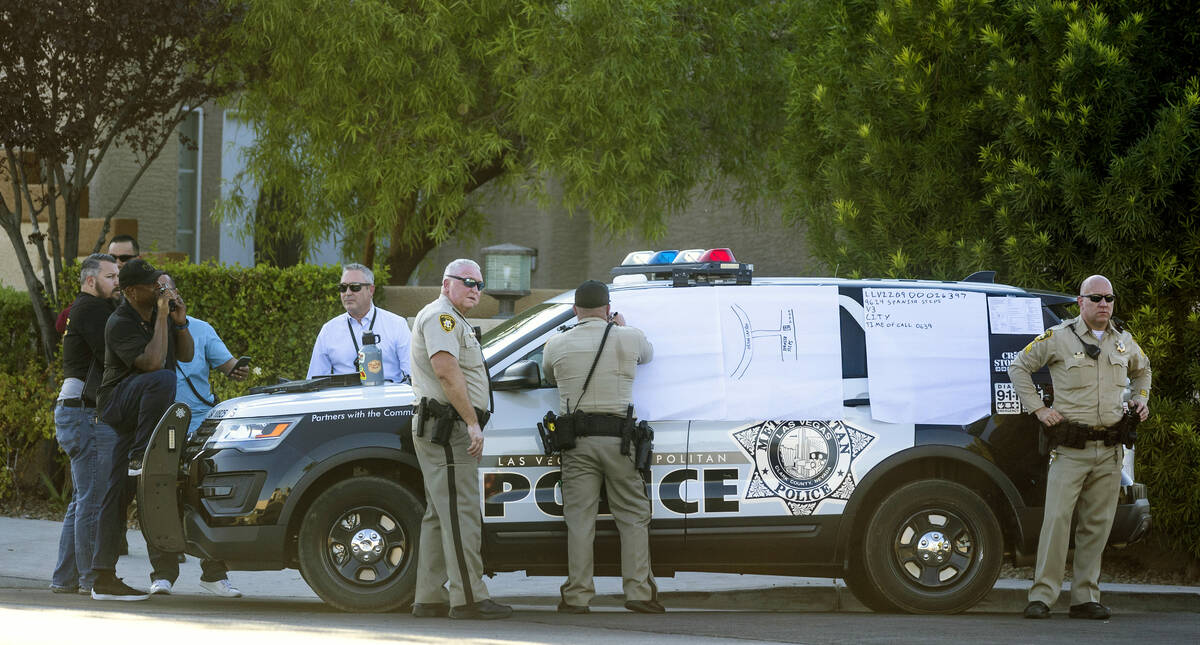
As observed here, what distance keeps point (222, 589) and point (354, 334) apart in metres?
1.79

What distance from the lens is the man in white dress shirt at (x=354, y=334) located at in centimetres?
914

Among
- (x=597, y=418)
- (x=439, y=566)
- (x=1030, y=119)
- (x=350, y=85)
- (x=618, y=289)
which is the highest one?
(x=350, y=85)

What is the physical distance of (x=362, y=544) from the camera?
25.7 feet

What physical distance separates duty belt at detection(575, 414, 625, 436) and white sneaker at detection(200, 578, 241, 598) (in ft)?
8.89

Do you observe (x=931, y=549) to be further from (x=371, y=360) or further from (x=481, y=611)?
(x=371, y=360)

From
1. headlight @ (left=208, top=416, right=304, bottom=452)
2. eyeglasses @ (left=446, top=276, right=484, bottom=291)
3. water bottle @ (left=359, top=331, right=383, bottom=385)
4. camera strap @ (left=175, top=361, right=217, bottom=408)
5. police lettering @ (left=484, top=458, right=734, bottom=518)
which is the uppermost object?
eyeglasses @ (left=446, top=276, right=484, bottom=291)

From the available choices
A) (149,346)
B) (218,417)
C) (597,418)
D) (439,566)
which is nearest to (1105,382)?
(597,418)

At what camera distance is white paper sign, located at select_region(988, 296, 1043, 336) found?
830cm

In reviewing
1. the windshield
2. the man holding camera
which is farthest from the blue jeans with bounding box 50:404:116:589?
the windshield

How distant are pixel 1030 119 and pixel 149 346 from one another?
6033mm

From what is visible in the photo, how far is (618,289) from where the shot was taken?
8.26 m

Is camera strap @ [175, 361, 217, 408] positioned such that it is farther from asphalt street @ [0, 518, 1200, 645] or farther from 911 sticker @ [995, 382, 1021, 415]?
911 sticker @ [995, 382, 1021, 415]

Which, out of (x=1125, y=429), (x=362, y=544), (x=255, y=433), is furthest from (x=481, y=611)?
(x=1125, y=429)

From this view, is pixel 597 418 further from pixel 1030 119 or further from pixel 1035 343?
pixel 1030 119
